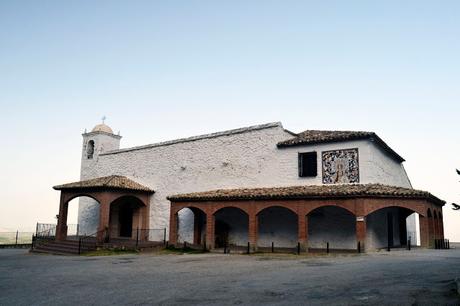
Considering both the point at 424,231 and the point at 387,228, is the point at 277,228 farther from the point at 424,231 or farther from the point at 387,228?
the point at 424,231

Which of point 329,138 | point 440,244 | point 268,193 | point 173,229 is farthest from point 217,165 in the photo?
point 440,244

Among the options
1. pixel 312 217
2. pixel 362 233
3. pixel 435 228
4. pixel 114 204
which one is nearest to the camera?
pixel 362 233

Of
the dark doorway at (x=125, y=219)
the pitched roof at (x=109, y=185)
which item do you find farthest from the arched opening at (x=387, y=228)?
the dark doorway at (x=125, y=219)

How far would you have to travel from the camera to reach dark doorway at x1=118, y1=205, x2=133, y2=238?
30.0 metres

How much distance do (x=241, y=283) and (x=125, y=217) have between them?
831 inches

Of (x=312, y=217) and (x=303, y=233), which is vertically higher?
(x=312, y=217)

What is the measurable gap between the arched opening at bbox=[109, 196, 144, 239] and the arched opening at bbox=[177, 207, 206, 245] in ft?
11.8

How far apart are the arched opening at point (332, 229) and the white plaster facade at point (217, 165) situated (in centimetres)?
184

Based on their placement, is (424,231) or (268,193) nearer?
(424,231)

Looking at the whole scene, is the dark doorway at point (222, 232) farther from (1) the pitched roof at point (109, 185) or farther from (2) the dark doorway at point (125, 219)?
(2) the dark doorway at point (125, 219)

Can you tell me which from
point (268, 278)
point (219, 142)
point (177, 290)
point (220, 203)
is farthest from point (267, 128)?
point (177, 290)

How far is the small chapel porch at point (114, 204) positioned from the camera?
24984 millimetres

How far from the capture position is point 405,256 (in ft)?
56.3

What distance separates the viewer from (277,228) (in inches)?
910
